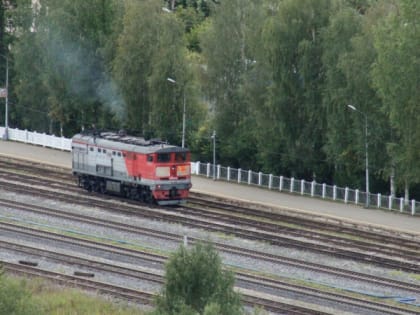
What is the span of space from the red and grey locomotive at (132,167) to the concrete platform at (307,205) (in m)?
4.67

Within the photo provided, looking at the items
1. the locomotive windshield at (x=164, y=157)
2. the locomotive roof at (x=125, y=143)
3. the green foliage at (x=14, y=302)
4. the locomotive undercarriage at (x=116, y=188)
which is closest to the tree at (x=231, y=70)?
the locomotive roof at (x=125, y=143)

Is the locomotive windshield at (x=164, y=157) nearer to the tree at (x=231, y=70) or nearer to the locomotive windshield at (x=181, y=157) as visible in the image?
the locomotive windshield at (x=181, y=157)

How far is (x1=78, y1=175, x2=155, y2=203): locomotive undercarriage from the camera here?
57.3m

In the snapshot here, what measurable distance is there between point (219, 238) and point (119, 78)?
2168 cm

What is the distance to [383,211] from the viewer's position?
5841cm

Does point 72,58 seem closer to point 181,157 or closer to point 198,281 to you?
point 181,157

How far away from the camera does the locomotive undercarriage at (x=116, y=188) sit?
5731cm

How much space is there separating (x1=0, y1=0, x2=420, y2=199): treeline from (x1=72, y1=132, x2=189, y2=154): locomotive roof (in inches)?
180

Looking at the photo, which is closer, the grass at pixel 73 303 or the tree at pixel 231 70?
the grass at pixel 73 303

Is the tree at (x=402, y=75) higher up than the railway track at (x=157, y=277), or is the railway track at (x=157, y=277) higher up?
the tree at (x=402, y=75)

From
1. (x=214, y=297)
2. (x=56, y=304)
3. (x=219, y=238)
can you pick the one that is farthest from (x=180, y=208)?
(x=214, y=297)

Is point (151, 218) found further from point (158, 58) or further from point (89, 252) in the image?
point (158, 58)

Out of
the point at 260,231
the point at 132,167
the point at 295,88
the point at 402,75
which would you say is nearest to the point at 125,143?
the point at 132,167

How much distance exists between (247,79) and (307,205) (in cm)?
1016
